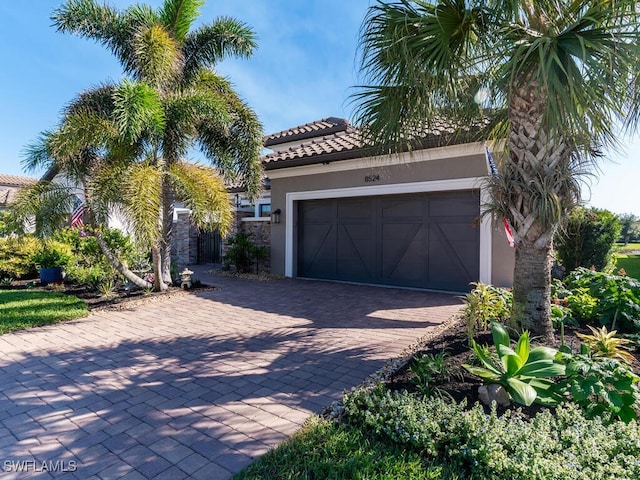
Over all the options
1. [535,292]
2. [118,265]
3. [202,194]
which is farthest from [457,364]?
[118,265]

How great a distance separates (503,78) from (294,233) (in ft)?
29.6

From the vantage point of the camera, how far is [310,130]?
49.7 feet

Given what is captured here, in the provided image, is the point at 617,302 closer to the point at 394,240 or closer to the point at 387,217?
the point at 394,240

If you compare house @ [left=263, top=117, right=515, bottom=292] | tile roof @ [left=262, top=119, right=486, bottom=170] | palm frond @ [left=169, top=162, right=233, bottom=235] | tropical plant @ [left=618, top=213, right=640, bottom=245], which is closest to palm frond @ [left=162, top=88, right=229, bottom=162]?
palm frond @ [left=169, top=162, right=233, bottom=235]

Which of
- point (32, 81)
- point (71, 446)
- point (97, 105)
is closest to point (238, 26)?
point (97, 105)

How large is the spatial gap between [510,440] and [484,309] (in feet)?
8.97

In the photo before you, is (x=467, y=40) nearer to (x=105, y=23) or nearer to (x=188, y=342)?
(x=188, y=342)

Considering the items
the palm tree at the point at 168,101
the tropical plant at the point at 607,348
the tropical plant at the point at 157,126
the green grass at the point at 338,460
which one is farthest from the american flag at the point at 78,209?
the tropical plant at the point at 607,348

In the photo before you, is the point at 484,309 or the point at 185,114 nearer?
the point at 484,309

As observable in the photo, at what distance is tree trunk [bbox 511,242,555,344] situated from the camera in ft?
14.6

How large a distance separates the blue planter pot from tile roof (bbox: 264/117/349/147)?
356 inches

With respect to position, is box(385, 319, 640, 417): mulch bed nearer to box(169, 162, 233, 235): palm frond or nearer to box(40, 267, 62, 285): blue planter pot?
box(169, 162, 233, 235): palm frond

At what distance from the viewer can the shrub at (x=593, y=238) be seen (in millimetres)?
9227

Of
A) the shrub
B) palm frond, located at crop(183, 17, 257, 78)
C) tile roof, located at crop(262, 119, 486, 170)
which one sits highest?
palm frond, located at crop(183, 17, 257, 78)
